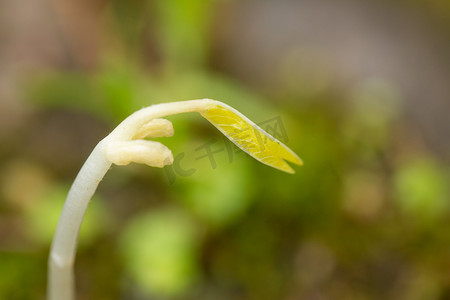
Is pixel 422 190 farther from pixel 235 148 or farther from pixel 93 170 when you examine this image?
pixel 93 170

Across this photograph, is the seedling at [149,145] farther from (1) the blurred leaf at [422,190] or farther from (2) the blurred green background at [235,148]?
(1) the blurred leaf at [422,190]

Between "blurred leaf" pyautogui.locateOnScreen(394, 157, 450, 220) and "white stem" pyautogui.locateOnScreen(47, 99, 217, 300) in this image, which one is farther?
"blurred leaf" pyautogui.locateOnScreen(394, 157, 450, 220)

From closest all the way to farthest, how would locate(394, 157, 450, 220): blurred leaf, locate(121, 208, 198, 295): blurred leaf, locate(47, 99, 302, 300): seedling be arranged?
locate(47, 99, 302, 300): seedling → locate(121, 208, 198, 295): blurred leaf → locate(394, 157, 450, 220): blurred leaf

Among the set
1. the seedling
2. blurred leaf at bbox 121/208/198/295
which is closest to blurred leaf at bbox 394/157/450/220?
blurred leaf at bbox 121/208/198/295

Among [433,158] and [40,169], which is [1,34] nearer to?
[40,169]

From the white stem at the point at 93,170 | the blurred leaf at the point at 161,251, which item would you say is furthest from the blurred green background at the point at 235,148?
the white stem at the point at 93,170

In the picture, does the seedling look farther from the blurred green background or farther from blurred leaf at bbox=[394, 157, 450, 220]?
blurred leaf at bbox=[394, 157, 450, 220]

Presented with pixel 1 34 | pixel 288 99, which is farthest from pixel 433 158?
pixel 1 34
